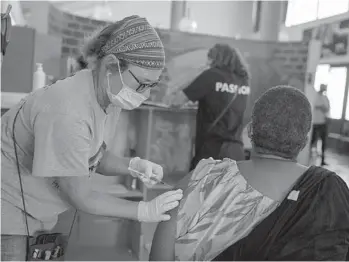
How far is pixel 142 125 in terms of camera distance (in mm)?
→ 3051

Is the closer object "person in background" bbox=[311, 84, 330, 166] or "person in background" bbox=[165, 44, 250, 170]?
"person in background" bbox=[165, 44, 250, 170]

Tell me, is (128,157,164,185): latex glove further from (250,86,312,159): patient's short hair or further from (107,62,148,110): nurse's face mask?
(250,86,312,159): patient's short hair

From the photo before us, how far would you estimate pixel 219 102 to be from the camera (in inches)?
117

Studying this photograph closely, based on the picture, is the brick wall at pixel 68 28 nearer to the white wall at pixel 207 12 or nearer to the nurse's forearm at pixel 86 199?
the nurse's forearm at pixel 86 199

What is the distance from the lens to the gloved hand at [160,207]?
1249 millimetres

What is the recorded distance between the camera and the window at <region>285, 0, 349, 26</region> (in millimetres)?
2739

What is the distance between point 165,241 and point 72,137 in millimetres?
417

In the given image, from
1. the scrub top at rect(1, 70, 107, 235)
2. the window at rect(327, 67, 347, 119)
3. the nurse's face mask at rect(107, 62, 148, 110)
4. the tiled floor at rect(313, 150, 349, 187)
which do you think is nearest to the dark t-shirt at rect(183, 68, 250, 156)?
the nurse's face mask at rect(107, 62, 148, 110)

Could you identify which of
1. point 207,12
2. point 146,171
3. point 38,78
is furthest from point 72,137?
point 207,12

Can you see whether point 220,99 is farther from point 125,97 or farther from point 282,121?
point 282,121

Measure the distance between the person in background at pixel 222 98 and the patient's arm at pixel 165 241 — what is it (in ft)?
5.60

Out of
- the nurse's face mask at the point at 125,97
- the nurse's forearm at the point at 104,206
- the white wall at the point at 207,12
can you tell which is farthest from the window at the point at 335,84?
the nurse's forearm at the point at 104,206

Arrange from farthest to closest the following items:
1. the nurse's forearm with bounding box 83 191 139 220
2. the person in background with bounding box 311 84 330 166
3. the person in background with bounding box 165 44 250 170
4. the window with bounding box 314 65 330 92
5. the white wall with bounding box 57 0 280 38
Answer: the window with bounding box 314 65 330 92 < the white wall with bounding box 57 0 280 38 < the person in background with bounding box 311 84 330 166 < the person in background with bounding box 165 44 250 170 < the nurse's forearm with bounding box 83 191 139 220

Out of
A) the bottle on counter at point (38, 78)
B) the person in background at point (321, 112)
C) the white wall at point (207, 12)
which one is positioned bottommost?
the person in background at point (321, 112)
